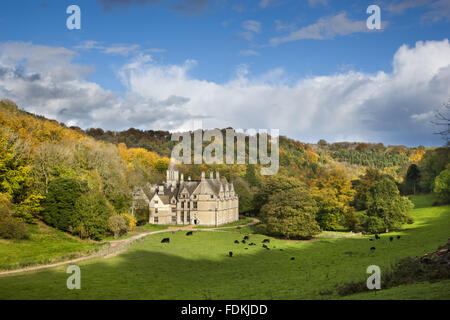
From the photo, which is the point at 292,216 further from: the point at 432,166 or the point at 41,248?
the point at 432,166

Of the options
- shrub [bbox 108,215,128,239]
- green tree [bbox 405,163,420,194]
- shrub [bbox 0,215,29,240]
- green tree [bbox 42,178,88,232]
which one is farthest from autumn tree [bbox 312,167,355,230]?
green tree [bbox 405,163,420,194]

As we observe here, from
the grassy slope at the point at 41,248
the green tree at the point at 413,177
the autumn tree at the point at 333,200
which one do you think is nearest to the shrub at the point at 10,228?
the grassy slope at the point at 41,248

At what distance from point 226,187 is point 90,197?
3462 cm

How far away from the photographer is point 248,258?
38.7 metres

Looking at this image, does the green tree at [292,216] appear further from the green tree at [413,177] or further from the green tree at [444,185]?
the green tree at [413,177]

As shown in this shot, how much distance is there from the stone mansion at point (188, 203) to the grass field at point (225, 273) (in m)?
19.6

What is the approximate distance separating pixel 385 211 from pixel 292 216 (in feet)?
55.0

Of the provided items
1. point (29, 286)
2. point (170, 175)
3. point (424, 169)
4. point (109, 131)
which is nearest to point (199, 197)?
point (170, 175)

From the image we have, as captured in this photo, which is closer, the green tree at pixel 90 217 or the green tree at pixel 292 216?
the green tree at pixel 90 217

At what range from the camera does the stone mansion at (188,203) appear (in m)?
70.1

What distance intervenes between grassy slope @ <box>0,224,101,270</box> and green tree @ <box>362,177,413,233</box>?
149 ft

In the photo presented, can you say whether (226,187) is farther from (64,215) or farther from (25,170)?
(25,170)

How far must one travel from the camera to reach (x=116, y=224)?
49250 millimetres

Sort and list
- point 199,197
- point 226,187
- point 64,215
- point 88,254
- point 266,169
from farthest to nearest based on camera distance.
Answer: point 266,169
point 226,187
point 199,197
point 64,215
point 88,254
